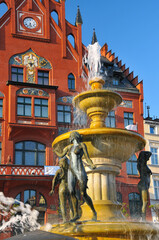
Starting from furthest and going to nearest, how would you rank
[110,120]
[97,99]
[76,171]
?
[110,120]
[97,99]
[76,171]

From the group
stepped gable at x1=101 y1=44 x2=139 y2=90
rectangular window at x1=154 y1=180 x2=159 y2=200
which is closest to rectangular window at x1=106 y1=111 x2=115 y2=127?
stepped gable at x1=101 y1=44 x2=139 y2=90

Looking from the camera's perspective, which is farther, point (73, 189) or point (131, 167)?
point (131, 167)

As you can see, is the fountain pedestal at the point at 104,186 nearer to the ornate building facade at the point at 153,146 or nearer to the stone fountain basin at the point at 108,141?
the stone fountain basin at the point at 108,141

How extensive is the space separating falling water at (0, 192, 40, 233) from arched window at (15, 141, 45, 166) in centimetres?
330

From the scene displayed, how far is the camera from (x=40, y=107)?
3328 centimetres

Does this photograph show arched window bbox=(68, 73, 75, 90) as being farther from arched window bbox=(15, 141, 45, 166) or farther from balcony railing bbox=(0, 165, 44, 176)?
balcony railing bbox=(0, 165, 44, 176)

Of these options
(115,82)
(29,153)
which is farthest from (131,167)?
(29,153)

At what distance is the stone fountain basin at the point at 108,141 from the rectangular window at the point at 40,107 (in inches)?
778

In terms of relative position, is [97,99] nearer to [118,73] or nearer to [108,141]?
[108,141]

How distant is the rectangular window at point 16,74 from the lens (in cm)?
3403

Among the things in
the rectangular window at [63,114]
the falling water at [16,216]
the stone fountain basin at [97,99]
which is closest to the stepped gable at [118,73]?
the rectangular window at [63,114]

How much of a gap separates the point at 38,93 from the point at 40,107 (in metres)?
1.25

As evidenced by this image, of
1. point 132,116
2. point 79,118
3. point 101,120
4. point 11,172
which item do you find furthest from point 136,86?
point 101,120

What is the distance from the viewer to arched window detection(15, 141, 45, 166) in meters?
31.7
